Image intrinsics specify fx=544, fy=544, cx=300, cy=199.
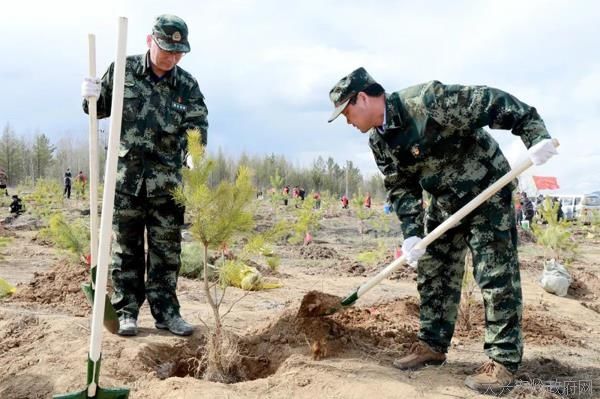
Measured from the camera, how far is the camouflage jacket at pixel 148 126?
12.0 ft

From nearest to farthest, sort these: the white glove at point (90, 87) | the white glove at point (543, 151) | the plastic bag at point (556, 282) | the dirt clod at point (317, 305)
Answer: the white glove at point (543, 151)
the white glove at point (90, 87)
the dirt clod at point (317, 305)
the plastic bag at point (556, 282)

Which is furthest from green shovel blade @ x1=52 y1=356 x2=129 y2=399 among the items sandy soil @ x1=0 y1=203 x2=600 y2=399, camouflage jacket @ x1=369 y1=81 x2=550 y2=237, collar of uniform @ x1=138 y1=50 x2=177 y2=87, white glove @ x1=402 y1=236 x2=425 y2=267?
collar of uniform @ x1=138 y1=50 x2=177 y2=87

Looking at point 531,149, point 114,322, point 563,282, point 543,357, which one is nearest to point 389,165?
point 531,149

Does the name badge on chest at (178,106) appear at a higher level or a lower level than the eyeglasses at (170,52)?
lower

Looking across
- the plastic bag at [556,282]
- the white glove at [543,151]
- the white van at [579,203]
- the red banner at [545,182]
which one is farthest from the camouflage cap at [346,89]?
the white van at [579,203]

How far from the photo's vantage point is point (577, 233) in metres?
20.9

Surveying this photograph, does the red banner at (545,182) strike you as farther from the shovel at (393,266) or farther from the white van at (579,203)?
the white van at (579,203)

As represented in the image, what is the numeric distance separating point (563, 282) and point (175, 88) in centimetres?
576

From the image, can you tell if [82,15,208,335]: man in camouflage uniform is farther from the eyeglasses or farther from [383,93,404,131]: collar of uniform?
[383,93,404,131]: collar of uniform

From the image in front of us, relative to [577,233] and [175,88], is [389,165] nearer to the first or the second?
[175,88]

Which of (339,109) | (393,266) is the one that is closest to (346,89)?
(339,109)

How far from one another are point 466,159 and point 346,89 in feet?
2.61

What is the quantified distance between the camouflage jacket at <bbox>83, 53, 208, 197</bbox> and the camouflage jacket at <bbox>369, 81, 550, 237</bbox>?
4.49 ft

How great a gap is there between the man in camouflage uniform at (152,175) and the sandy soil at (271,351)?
0.29m
